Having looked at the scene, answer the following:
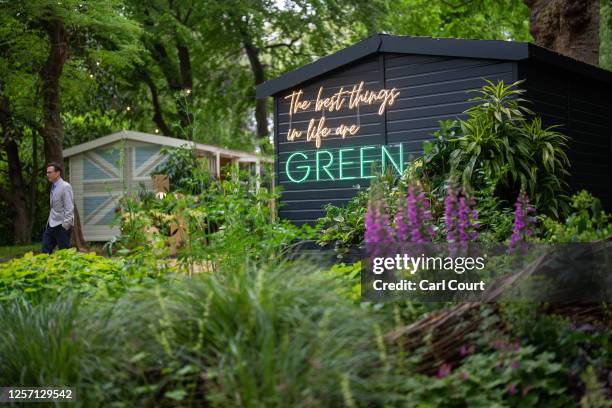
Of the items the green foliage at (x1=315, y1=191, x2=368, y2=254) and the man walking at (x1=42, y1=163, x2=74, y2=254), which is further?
the man walking at (x1=42, y1=163, x2=74, y2=254)

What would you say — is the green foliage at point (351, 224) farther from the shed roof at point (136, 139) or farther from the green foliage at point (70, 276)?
the shed roof at point (136, 139)

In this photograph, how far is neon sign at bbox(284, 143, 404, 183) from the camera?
1038cm

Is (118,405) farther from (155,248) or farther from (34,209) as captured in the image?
(34,209)

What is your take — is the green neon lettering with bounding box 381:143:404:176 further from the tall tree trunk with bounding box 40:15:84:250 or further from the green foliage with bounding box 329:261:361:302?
the tall tree trunk with bounding box 40:15:84:250

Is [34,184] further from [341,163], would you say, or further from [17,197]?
[341,163]

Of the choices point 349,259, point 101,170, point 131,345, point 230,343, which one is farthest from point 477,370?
point 101,170

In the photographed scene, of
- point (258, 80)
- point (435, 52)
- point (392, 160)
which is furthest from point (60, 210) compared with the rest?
point (258, 80)

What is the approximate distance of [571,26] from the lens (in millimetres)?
12320

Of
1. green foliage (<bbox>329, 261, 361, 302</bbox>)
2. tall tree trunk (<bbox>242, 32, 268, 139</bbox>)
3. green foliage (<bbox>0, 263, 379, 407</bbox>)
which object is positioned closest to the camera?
green foliage (<bbox>0, 263, 379, 407</bbox>)

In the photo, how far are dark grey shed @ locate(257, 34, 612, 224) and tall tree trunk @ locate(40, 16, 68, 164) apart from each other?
638 cm

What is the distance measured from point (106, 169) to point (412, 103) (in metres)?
12.0

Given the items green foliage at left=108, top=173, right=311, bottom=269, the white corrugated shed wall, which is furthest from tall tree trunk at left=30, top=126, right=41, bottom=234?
green foliage at left=108, top=173, right=311, bottom=269

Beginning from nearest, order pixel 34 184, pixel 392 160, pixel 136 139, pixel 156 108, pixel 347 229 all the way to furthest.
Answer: pixel 347 229 < pixel 392 160 < pixel 136 139 < pixel 34 184 < pixel 156 108

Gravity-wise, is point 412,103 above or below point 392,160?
above
